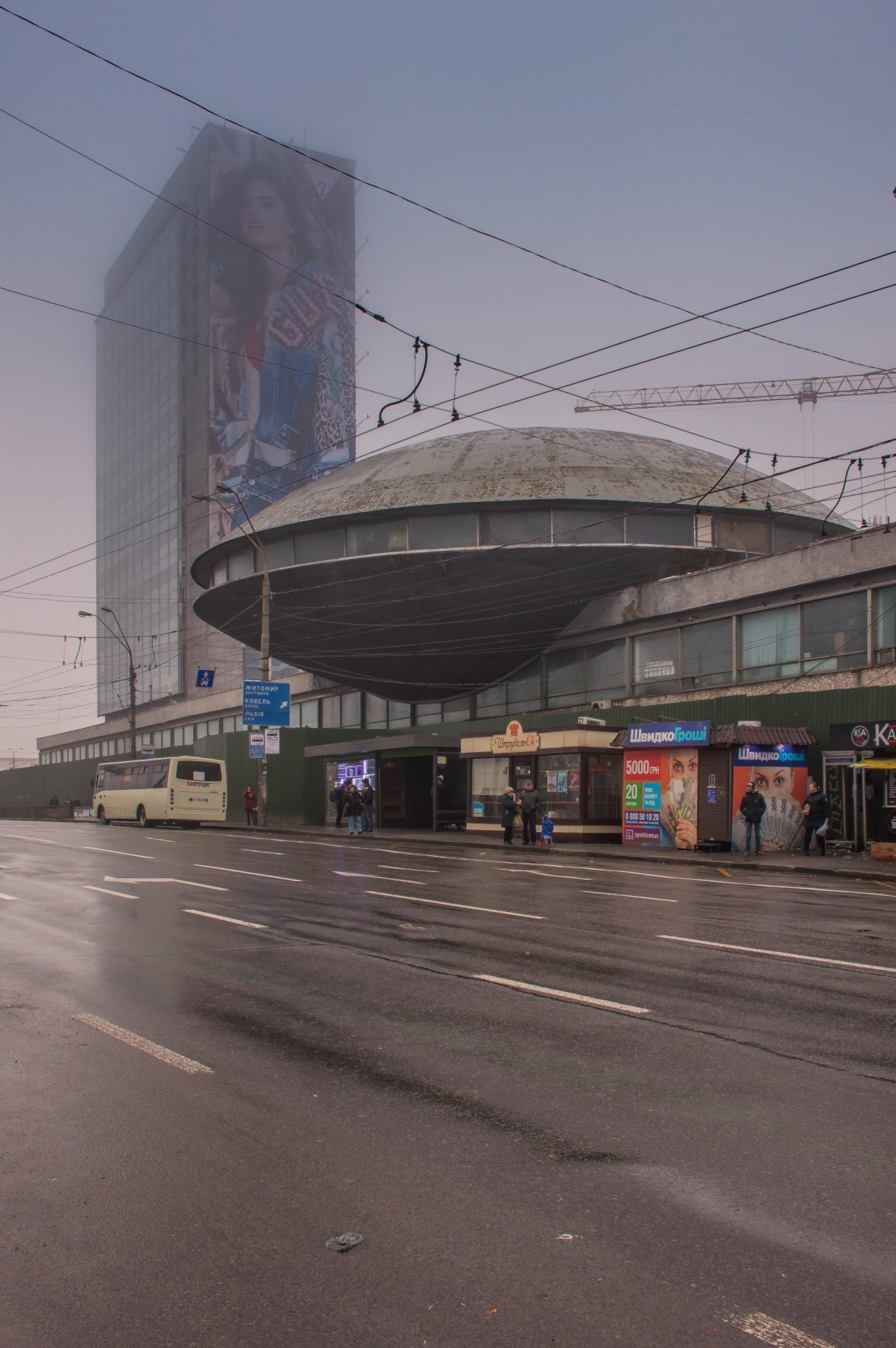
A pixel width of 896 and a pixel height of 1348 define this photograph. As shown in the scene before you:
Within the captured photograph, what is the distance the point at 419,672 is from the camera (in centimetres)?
4691

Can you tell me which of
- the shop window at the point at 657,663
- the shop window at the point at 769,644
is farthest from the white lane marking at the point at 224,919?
Answer: the shop window at the point at 657,663

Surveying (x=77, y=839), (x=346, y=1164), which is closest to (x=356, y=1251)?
(x=346, y=1164)

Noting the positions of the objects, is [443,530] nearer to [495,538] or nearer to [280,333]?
[495,538]

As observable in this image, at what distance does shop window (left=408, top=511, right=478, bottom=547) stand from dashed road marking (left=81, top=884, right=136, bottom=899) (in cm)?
2409

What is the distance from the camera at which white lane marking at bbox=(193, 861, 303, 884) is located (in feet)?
61.3

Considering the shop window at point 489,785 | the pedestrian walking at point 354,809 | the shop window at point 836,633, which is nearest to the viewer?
the shop window at point 836,633

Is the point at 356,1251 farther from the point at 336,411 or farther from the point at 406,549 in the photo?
the point at 336,411

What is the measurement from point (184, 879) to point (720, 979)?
38.8ft

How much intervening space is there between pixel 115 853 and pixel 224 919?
46.8 ft

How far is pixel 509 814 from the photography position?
3159cm

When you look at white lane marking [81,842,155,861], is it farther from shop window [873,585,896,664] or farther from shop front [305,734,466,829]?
shop window [873,585,896,664]

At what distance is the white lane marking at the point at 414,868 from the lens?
20.6 meters

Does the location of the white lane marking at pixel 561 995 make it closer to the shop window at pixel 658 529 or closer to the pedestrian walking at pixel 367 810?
the pedestrian walking at pixel 367 810

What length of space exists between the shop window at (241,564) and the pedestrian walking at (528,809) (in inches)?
727
